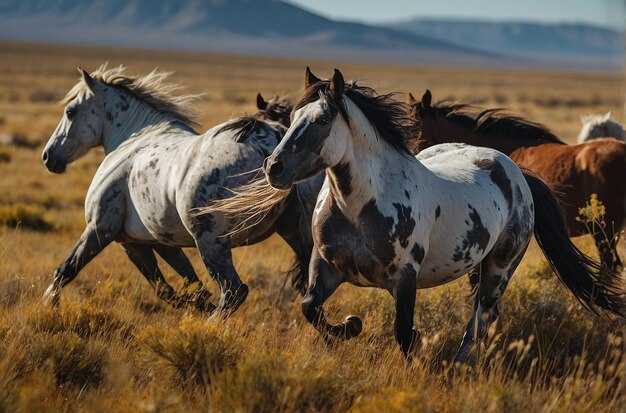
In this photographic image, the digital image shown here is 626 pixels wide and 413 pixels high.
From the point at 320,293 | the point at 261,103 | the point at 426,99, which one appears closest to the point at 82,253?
the point at 261,103

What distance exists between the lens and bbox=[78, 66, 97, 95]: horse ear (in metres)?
7.11

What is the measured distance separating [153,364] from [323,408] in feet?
3.72

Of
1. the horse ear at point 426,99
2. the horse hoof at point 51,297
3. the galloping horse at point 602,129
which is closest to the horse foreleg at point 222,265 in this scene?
the horse hoof at point 51,297

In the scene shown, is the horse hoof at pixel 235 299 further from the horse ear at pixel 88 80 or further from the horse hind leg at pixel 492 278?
the horse ear at pixel 88 80

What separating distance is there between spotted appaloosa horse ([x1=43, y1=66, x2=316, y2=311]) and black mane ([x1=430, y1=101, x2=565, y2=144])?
2755mm

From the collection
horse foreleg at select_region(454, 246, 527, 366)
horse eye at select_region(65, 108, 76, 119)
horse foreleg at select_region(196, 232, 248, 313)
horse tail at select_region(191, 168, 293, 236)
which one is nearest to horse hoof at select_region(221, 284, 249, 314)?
horse foreleg at select_region(196, 232, 248, 313)

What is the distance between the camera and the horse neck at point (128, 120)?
7074 mm

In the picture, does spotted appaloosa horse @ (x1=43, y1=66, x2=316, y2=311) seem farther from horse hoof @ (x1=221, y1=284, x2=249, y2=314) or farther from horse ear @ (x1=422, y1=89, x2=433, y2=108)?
horse ear @ (x1=422, y1=89, x2=433, y2=108)

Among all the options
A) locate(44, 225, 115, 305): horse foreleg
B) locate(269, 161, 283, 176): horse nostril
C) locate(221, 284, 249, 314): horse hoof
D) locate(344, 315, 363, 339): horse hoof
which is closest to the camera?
locate(269, 161, 283, 176): horse nostril

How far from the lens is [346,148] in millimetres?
4742

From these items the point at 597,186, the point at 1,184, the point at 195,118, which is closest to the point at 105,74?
the point at 195,118

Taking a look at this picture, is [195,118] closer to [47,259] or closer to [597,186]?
[47,259]

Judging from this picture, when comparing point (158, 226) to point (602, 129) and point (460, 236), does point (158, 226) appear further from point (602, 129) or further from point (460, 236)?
point (602, 129)

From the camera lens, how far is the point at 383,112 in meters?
4.99
